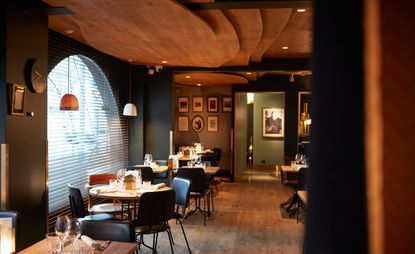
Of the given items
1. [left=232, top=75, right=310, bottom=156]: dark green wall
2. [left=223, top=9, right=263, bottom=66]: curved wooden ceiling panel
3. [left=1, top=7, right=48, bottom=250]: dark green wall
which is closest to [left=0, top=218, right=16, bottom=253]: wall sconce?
[left=1, top=7, right=48, bottom=250]: dark green wall

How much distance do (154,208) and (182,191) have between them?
0.88m

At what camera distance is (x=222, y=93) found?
38.5ft

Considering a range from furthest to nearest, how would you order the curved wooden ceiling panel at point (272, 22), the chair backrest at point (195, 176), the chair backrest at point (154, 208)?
the chair backrest at point (195, 176), the curved wooden ceiling panel at point (272, 22), the chair backrest at point (154, 208)

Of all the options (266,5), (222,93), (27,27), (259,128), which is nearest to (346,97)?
(266,5)

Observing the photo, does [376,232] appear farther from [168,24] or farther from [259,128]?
[259,128]

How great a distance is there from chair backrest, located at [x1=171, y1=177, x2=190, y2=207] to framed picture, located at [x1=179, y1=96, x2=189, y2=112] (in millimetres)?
6936

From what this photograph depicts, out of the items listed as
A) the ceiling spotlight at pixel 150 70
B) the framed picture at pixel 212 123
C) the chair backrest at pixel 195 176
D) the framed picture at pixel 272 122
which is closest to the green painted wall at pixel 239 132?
the framed picture at pixel 212 123

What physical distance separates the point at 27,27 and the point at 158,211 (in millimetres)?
2335

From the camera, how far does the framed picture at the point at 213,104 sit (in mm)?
11773

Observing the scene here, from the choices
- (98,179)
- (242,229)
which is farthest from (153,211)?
(242,229)

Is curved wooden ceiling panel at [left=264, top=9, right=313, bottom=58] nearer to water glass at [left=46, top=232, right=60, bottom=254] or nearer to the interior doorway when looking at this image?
water glass at [left=46, top=232, right=60, bottom=254]

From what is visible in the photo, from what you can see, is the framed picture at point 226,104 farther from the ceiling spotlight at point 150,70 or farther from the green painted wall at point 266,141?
the ceiling spotlight at point 150,70

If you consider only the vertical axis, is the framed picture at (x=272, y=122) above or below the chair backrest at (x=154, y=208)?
above

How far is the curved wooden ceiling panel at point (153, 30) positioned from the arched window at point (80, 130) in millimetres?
626
